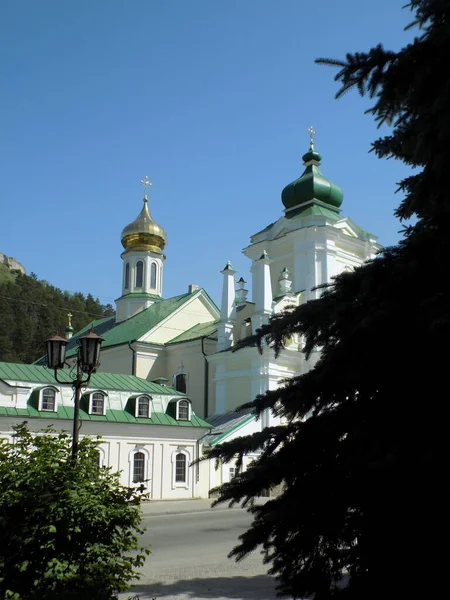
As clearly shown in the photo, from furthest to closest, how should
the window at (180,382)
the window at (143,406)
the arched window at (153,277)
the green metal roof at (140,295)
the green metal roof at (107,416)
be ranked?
the arched window at (153,277), the green metal roof at (140,295), the window at (180,382), the window at (143,406), the green metal roof at (107,416)

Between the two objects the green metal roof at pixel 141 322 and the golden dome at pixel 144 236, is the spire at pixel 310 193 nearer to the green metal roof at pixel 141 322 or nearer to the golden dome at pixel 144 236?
the green metal roof at pixel 141 322

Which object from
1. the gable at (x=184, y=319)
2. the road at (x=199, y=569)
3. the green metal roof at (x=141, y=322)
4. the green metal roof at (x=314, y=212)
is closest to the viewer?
the road at (x=199, y=569)

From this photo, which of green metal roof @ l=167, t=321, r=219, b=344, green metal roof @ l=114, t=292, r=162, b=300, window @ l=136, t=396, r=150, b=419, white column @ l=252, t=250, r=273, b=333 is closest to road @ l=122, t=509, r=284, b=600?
window @ l=136, t=396, r=150, b=419

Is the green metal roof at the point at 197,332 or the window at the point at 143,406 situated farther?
the green metal roof at the point at 197,332

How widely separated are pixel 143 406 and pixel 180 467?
117 inches

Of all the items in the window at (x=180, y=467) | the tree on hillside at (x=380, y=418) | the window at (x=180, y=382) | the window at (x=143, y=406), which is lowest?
the window at (x=180, y=467)

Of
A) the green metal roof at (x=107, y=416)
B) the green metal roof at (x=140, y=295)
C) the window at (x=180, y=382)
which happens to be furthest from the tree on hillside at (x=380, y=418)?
the green metal roof at (x=140, y=295)

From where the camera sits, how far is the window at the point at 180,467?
82.2ft

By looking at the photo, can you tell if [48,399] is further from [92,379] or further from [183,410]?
[183,410]

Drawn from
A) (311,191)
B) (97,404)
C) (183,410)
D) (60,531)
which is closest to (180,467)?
(183,410)

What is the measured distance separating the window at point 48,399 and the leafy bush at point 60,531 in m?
17.3

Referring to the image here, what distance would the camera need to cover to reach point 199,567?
34.2 ft

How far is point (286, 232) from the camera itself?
33.8 meters

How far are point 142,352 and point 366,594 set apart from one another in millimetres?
31332
